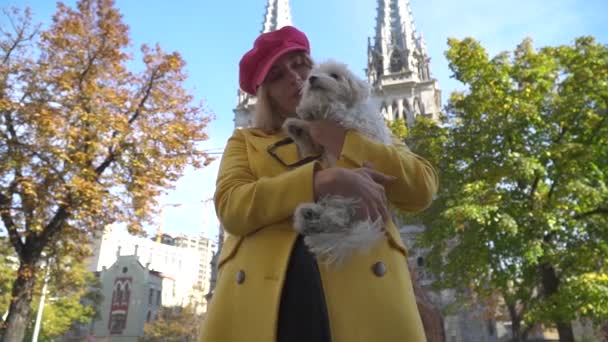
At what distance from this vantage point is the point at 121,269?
166ft

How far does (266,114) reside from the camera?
2.32 meters

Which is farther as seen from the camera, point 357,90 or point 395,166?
point 357,90

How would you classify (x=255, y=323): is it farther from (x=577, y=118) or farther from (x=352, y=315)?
(x=577, y=118)

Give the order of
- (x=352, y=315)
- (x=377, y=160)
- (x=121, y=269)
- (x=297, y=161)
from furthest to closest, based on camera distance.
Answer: (x=121, y=269)
(x=297, y=161)
(x=377, y=160)
(x=352, y=315)

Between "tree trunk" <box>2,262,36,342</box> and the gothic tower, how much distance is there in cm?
3013

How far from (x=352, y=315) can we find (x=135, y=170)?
39.4 ft

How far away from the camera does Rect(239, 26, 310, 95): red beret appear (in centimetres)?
235

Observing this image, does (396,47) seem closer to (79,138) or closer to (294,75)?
(79,138)

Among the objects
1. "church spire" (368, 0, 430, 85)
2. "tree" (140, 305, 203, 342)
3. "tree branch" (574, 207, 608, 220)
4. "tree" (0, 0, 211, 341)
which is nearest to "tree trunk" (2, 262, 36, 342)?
"tree" (0, 0, 211, 341)

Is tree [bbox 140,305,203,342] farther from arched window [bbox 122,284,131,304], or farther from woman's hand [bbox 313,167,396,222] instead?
woman's hand [bbox 313,167,396,222]

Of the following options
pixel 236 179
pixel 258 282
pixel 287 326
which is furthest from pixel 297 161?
pixel 287 326

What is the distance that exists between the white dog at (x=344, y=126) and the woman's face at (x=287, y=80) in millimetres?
297

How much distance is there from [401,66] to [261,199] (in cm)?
4409

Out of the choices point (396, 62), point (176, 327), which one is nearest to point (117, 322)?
point (176, 327)
